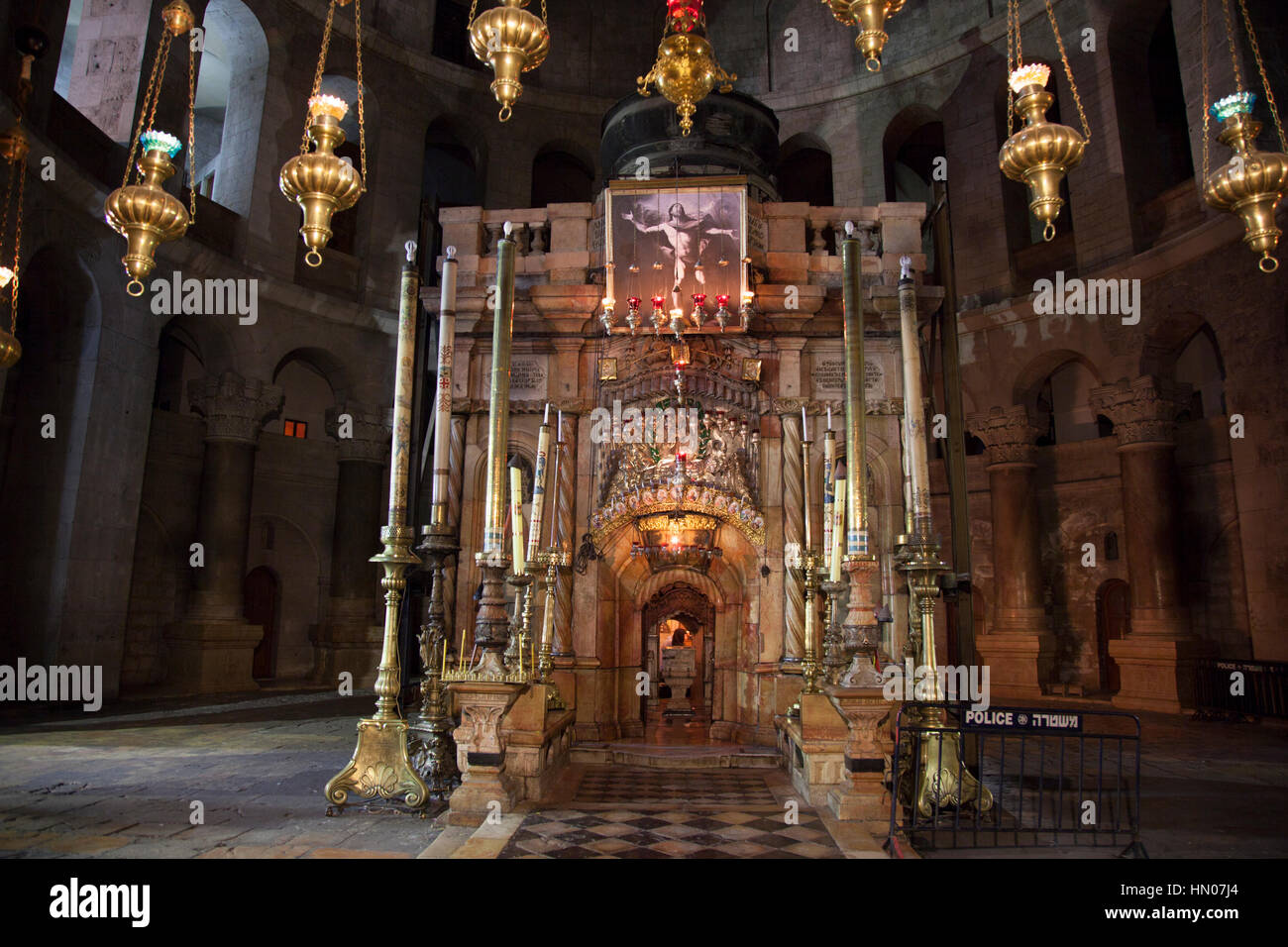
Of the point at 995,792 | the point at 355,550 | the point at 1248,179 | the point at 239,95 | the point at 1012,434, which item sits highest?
the point at 239,95

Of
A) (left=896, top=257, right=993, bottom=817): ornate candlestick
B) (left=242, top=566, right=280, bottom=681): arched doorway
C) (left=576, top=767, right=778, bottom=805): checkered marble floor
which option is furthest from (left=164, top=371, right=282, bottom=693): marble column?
(left=896, top=257, right=993, bottom=817): ornate candlestick

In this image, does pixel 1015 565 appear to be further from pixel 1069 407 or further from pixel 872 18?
pixel 872 18

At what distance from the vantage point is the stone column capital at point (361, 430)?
1948 centimetres

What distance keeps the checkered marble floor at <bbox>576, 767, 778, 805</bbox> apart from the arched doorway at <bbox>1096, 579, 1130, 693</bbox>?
12.2 meters

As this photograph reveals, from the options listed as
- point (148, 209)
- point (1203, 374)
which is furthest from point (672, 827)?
point (1203, 374)

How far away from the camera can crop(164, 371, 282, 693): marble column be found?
1658 cm

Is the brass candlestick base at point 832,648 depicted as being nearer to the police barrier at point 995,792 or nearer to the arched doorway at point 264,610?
the police barrier at point 995,792

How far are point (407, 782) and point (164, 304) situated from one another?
42.1ft

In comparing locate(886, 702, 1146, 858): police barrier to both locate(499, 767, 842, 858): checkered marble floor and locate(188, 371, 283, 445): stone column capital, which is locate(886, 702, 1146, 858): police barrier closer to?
locate(499, 767, 842, 858): checkered marble floor

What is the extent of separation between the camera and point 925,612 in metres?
7.49

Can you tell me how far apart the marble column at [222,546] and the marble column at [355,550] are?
184 centimetres

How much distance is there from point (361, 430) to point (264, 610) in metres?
4.85

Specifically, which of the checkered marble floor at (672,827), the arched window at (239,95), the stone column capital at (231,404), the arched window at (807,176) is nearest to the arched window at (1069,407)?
Result: the arched window at (807,176)
